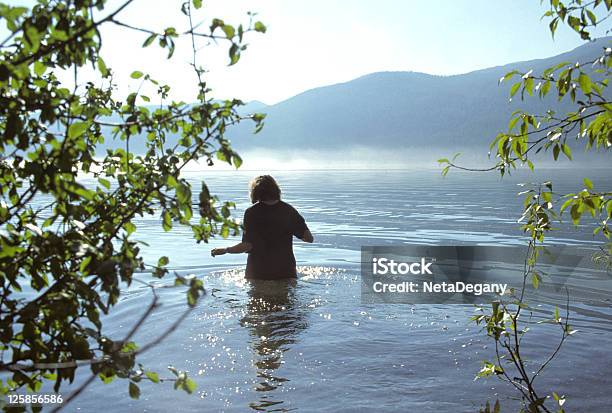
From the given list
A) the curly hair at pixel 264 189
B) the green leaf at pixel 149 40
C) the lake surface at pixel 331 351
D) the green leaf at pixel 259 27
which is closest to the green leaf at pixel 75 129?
the green leaf at pixel 149 40

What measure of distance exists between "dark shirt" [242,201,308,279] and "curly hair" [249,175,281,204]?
133 millimetres

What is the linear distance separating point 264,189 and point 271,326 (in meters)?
2.98

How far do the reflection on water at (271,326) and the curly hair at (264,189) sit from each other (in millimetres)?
1693

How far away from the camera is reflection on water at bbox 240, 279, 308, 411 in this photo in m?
6.61

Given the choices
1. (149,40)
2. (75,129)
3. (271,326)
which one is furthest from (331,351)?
(75,129)

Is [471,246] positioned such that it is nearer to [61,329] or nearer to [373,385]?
[373,385]

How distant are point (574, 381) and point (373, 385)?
7.67ft

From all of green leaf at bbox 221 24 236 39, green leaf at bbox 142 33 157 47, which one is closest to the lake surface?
green leaf at bbox 142 33 157 47

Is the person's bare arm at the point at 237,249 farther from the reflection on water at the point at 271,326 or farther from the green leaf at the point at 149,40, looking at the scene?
the green leaf at the point at 149,40

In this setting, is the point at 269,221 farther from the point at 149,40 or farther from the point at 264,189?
the point at 149,40

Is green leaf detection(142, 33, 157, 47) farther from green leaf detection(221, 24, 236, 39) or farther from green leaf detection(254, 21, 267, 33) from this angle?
green leaf detection(254, 21, 267, 33)

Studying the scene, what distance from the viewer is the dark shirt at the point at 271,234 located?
11.1 meters

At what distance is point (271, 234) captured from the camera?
11.1m

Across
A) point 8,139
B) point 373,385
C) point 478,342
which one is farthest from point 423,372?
point 8,139
